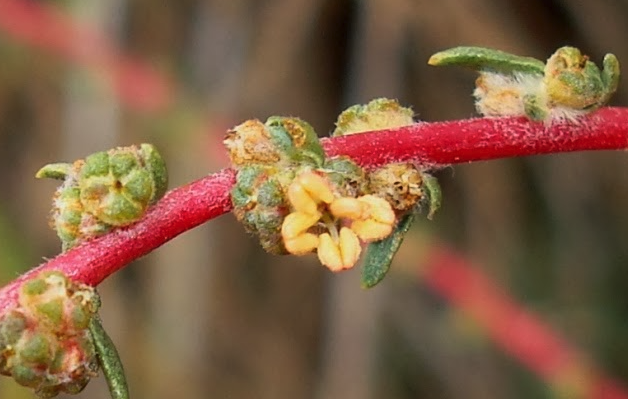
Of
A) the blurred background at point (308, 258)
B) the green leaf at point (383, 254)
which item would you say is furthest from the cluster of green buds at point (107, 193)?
the blurred background at point (308, 258)

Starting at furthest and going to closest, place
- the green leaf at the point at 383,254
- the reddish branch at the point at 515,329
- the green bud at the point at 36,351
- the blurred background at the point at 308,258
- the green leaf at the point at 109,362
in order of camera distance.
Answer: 1. the blurred background at the point at 308,258
2. the reddish branch at the point at 515,329
3. the green leaf at the point at 383,254
4. the green leaf at the point at 109,362
5. the green bud at the point at 36,351

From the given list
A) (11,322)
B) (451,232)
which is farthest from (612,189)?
(11,322)

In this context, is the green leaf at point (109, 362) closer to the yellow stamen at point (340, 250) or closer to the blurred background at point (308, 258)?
the yellow stamen at point (340, 250)

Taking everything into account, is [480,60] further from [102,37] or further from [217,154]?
[102,37]

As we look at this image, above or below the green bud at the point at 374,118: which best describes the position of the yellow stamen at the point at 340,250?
below

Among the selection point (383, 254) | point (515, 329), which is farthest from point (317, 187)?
point (515, 329)

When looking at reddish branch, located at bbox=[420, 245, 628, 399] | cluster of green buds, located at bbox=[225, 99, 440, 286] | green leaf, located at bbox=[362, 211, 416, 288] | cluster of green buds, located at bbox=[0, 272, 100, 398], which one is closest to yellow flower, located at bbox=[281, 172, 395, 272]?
cluster of green buds, located at bbox=[225, 99, 440, 286]
